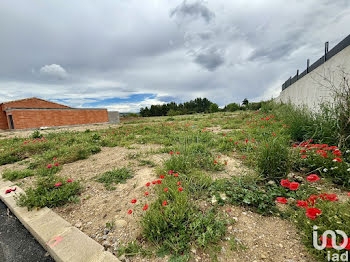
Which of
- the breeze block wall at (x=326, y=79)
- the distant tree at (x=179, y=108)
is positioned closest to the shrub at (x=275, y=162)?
the breeze block wall at (x=326, y=79)

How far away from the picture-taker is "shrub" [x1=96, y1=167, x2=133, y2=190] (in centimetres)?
228

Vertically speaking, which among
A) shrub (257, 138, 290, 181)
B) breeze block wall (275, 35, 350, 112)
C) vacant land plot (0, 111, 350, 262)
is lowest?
vacant land plot (0, 111, 350, 262)

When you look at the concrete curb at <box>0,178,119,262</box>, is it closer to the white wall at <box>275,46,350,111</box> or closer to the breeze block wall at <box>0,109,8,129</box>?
the white wall at <box>275,46,350,111</box>

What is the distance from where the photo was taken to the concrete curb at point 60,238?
113cm

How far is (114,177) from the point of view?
7.86 ft

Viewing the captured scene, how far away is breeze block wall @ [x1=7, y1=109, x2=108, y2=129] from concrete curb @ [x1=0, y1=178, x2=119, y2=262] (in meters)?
21.1

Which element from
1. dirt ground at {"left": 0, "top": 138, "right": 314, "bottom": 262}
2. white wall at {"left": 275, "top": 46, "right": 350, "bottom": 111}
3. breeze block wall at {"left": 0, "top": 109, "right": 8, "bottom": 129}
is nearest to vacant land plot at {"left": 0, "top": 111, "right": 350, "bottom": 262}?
dirt ground at {"left": 0, "top": 138, "right": 314, "bottom": 262}

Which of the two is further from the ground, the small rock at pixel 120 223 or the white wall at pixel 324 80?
the white wall at pixel 324 80

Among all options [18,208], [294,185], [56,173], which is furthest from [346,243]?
[56,173]

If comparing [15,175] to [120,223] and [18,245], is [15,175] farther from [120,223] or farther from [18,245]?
[120,223]

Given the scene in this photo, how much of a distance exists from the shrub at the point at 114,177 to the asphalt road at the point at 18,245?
90 centimetres

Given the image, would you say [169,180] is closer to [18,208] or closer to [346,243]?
[346,243]

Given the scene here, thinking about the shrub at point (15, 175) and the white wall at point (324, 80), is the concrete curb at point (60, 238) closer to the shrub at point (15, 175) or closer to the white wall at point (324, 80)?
the shrub at point (15, 175)

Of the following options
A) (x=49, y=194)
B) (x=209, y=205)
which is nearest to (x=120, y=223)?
(x=209, y=205)
